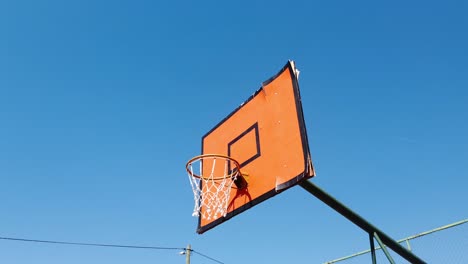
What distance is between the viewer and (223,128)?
6.30 m

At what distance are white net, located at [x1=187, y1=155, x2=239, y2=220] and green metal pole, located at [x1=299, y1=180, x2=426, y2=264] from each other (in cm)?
104

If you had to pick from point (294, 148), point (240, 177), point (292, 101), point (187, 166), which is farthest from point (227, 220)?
point (292, 101)

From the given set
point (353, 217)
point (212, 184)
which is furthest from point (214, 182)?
point (353, 217)

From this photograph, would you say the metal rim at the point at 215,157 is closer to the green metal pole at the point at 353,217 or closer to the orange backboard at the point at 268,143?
the orange backboard at the point at 268,143

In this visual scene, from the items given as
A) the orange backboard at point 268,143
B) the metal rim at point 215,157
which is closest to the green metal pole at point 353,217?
the orange backboard at point 268,143

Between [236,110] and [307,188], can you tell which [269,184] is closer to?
[307,188]

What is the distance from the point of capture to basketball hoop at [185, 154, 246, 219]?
5504 mm

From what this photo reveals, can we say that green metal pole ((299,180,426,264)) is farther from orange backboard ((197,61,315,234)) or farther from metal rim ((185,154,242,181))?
metal rim ((185,154,242,181))

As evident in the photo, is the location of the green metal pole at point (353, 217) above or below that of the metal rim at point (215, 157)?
below

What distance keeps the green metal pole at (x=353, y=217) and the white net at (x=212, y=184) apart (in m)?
1.04

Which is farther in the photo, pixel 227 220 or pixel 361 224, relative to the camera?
pixel 361 224

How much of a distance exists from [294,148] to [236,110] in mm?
1601

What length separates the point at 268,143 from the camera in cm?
524

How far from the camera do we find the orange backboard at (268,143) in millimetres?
4750
